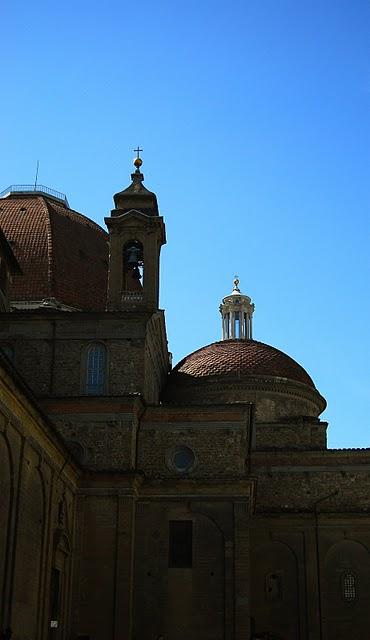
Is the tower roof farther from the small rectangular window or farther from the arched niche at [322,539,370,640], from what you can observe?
the arched niche at [322,539,370,640]

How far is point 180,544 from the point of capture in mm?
30828

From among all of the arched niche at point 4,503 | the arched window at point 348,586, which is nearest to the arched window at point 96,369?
the arched niche at point 4,503

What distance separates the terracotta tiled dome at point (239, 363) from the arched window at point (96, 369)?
8043 millimetres

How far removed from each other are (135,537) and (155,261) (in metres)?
11.0

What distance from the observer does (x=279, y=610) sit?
121ft

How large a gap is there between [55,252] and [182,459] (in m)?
13.8

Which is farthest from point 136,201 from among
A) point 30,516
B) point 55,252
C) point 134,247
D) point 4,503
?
point 4,503

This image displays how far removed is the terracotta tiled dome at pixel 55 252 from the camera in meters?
39.9

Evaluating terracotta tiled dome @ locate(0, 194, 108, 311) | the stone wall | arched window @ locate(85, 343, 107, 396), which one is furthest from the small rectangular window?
terracotta tiled dome @ locate(0, 194, 108, 311)

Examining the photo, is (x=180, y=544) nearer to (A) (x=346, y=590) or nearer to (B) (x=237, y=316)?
(A) (x=346, y=590)

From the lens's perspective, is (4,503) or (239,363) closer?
(4,503)

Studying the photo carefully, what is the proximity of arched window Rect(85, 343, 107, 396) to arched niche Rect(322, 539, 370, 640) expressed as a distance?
12626 millimetres

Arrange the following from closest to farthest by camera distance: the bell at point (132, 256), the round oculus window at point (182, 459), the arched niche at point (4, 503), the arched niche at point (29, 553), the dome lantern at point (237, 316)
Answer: the arched niche at point (4, 503)
the arched niche at point (29, 553)
the round oculus window at point (182, 459)
the bell at point (132, 256)
the dome lantern at point (237, 316)

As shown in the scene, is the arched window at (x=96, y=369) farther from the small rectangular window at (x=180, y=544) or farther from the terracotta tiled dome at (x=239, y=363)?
the terracotta tiled dome at (x=239, y=363)
